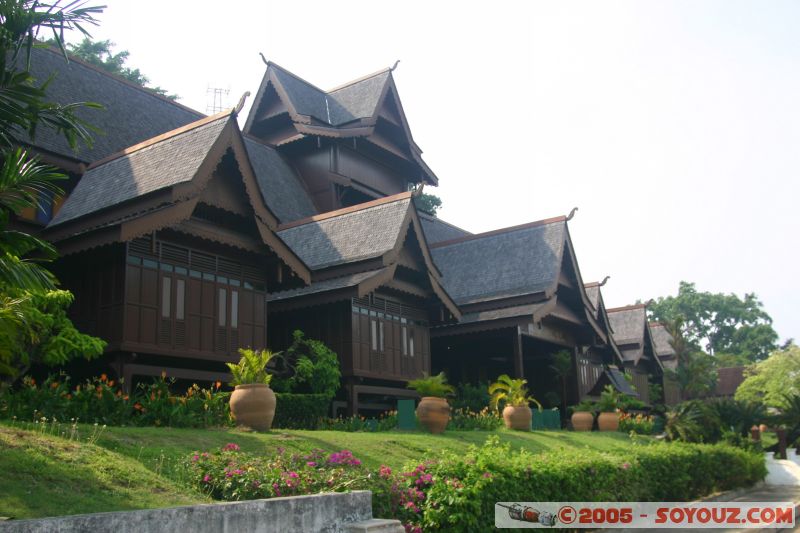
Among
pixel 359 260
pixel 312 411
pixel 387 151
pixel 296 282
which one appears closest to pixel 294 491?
pixel 312 411

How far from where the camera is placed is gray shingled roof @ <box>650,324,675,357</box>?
57562 mm

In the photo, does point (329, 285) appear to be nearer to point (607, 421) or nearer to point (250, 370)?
point (250, 370)

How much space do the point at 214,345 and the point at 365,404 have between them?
23.0 feet

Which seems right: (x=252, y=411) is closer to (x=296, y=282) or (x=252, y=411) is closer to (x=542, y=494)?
(x=542, y=494)

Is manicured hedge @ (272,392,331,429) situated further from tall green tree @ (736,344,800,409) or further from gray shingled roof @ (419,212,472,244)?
tall green tree @ (736,344,800,409)

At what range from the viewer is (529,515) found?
12438mm

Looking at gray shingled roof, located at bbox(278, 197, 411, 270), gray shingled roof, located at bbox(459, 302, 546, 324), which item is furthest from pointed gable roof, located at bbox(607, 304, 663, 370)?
gray shingled roof, located at bbox(278, 197, 411, 270)

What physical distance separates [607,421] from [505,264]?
23.1 ft

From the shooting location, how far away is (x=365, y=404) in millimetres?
25500

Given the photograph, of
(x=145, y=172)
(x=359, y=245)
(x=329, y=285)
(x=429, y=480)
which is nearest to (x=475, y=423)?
(x=329, y=285)

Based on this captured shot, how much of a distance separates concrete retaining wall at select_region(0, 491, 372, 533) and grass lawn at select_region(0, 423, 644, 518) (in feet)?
3.93

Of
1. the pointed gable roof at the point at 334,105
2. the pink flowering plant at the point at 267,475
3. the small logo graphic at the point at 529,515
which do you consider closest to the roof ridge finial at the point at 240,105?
the pink flowering plant at the point at 267,475

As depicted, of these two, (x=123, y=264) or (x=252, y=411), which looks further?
(x=123, y=264)

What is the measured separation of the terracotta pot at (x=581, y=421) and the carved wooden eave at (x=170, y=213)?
547 inches
